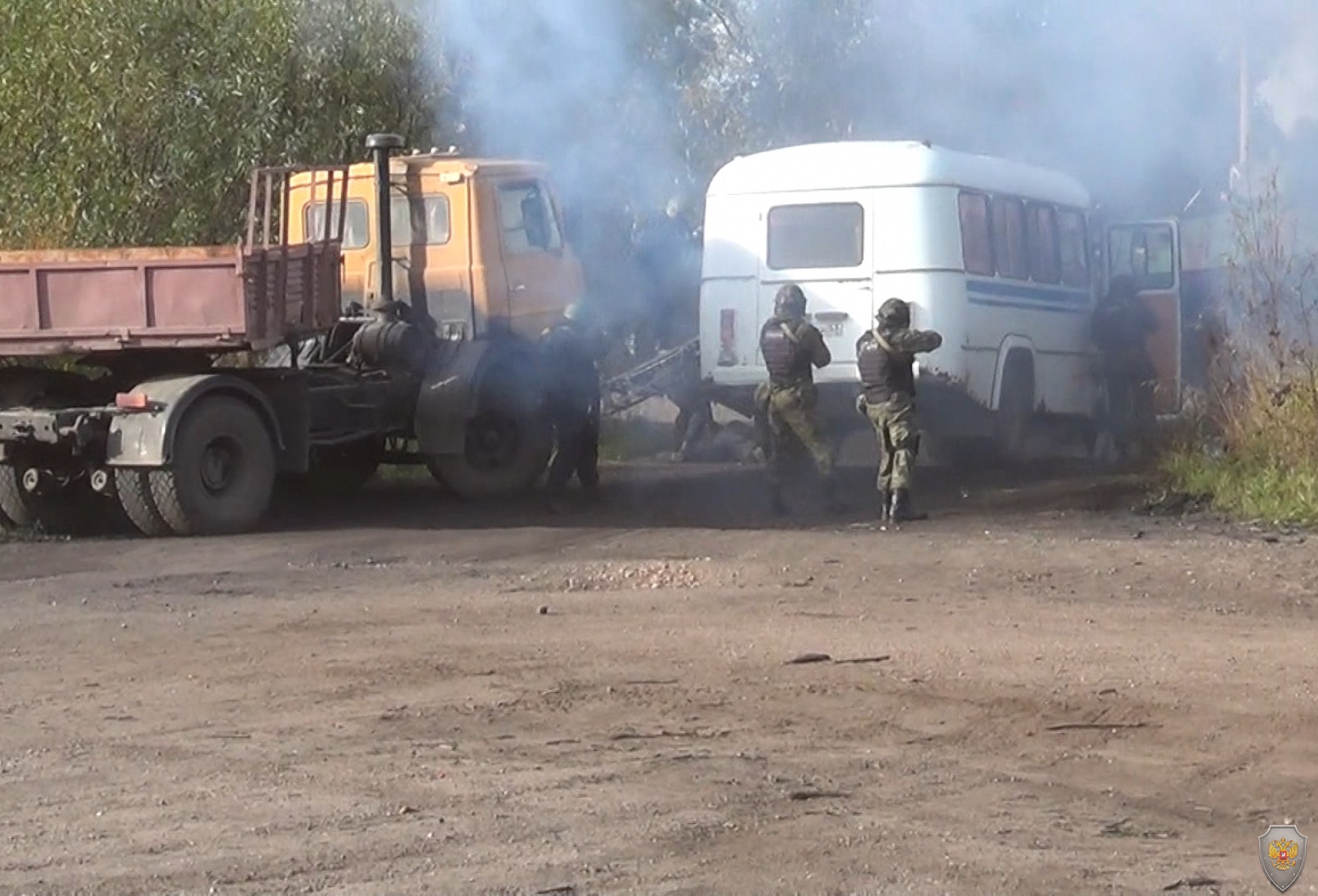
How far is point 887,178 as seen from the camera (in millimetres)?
15539

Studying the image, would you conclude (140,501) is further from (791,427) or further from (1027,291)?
(1027,291)

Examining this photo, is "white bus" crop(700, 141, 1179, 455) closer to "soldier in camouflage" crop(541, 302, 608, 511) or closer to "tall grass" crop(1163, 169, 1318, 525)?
"soldier in camouflage" crop(541, 302, 608, 511)

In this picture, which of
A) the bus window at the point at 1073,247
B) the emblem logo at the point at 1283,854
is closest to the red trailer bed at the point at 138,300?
the bus window at the point at 1073,247

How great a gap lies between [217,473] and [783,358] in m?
3.86

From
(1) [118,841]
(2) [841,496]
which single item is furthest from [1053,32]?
(1) [118,841]

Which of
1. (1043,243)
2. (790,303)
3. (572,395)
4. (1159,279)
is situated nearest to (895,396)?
(790,303)

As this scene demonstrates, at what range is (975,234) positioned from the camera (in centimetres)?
1598

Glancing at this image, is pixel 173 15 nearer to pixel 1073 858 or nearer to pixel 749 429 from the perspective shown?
pixel 749 429

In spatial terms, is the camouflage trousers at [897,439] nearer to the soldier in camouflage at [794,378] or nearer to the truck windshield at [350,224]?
the soldier in camouflage at [794,378]

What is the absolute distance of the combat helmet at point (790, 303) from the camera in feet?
46.8

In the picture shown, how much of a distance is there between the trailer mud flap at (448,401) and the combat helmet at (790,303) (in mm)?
2329

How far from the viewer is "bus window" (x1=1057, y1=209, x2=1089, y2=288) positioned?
59.0ft

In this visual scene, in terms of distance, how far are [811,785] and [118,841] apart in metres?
2.03

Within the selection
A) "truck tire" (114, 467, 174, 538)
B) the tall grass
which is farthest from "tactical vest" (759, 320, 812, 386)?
"truck tire" (114, 467, 174, 538)
